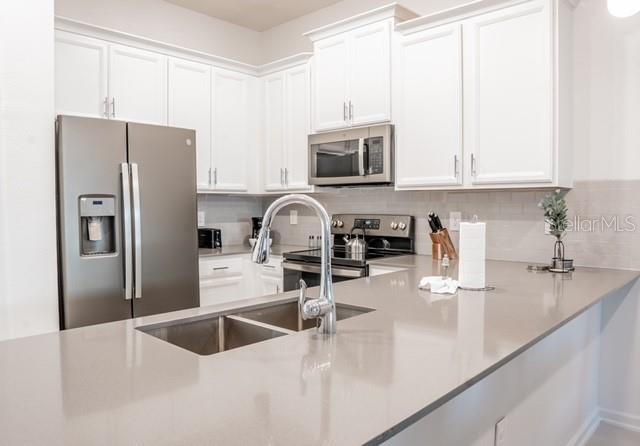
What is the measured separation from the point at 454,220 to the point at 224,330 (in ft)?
6.93

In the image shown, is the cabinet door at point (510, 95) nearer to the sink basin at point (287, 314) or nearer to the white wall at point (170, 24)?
the sink basin at point (287, 314)

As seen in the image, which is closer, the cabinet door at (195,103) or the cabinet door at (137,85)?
the cabinet door at (137,85)

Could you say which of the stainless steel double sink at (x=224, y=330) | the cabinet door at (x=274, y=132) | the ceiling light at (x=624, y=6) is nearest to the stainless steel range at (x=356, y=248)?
the cabinet door at (x=274, y=132)

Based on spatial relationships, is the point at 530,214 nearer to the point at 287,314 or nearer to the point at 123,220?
the point at 287,314

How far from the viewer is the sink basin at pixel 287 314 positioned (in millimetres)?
1721

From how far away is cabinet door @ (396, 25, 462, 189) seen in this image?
2.94m

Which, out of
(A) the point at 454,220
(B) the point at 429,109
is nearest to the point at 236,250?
(A) the point at 454,220

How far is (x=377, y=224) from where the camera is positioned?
3664mm

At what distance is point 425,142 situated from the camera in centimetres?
308

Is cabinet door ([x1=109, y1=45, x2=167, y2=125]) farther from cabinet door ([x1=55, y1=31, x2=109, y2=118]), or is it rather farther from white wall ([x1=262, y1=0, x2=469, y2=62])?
white wall ([x1=262, y1=0, x2=469, y2=62])

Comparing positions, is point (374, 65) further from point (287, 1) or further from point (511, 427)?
point (511, 427)

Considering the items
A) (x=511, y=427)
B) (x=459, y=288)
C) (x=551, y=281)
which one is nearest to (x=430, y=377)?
(x=511, y=427)

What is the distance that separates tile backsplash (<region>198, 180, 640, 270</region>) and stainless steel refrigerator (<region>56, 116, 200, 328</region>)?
4.25 ft

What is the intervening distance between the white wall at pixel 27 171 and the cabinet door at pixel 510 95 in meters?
2.33
